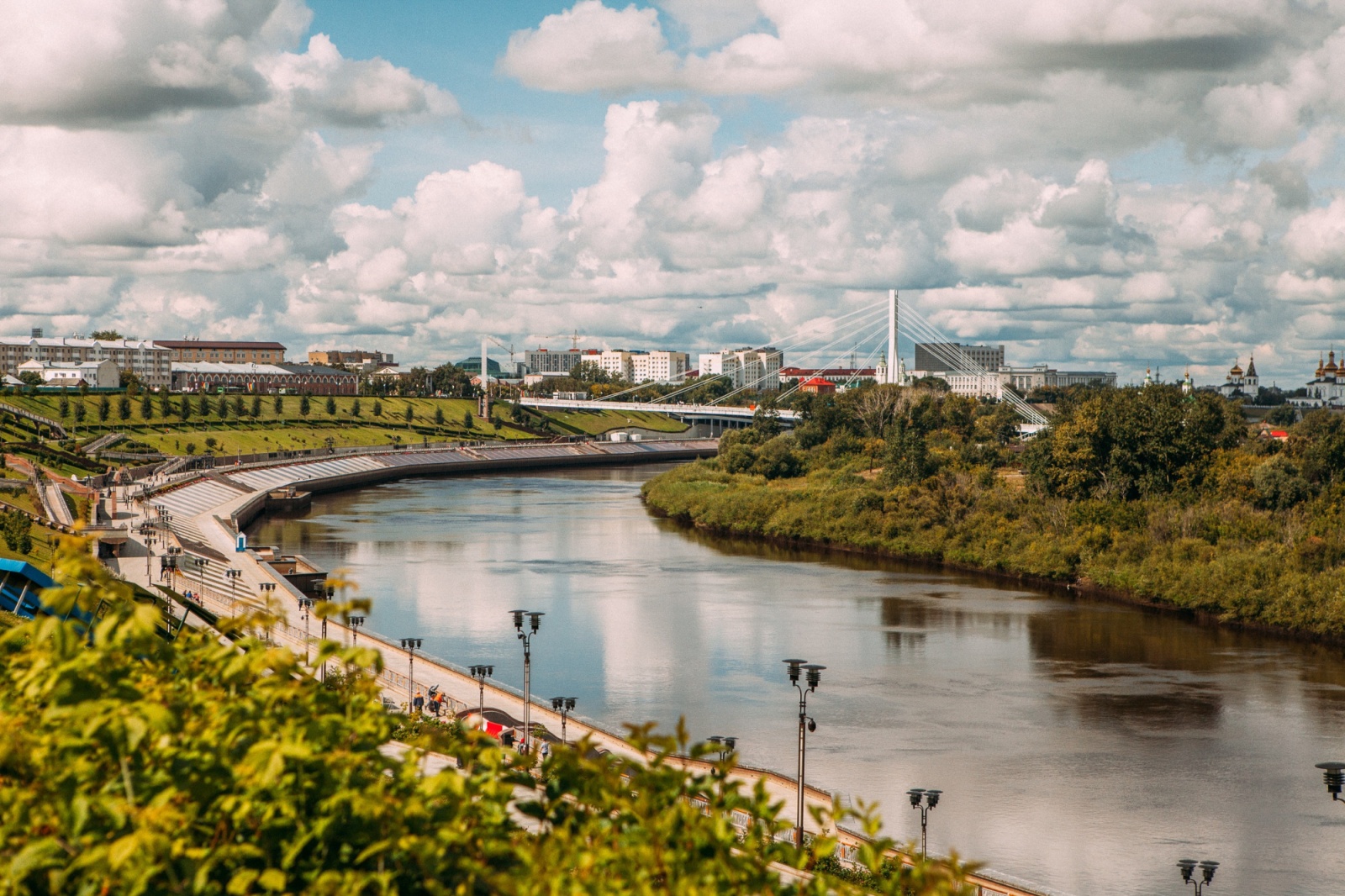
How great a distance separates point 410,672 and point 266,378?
12844cm

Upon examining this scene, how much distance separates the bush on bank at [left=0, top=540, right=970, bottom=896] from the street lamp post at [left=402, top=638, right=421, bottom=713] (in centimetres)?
1726

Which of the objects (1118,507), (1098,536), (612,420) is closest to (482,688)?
(1098,536)

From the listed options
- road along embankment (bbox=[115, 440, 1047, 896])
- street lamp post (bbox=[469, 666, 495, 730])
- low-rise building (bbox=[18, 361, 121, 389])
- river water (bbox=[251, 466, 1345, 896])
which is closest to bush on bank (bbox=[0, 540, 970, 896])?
road along embankment (bbox=[115, 440, 1047, 896])

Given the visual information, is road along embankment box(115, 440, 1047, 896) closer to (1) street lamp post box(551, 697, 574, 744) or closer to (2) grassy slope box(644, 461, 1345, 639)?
(1) street lamp post box(551, 697, 574, 744)

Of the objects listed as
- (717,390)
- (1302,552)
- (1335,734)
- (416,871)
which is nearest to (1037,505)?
(1302,552)

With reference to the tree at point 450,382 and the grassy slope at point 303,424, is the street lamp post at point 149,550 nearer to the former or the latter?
the grassy slope at point 303,424

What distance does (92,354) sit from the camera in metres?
143

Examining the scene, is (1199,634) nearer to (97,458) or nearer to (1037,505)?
(1037,505)

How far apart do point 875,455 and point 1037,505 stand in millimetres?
19438

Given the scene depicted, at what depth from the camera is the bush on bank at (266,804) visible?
179 inches

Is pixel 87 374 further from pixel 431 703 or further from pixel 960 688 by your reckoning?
pixel 960 688

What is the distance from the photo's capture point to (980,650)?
102ft

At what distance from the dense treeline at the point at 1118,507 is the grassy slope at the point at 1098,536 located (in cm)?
6

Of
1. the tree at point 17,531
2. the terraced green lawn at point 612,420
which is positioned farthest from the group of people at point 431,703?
the terraced green lawn at point 612,420
